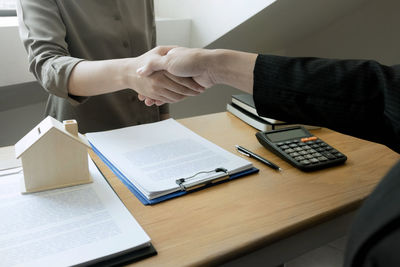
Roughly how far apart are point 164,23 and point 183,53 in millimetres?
988

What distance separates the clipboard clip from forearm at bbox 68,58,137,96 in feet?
1.28

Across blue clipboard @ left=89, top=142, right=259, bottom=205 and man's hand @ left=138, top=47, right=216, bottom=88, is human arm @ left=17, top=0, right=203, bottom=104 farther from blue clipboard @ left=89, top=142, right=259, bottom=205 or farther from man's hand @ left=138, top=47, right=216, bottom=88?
blue clipboard @ left=89, top=142, right=259, bottom=205

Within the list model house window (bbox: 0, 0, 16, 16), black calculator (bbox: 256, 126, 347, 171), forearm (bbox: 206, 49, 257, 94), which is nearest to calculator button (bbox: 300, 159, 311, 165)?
black calculator (bbox: 256, 126, 347, 171)

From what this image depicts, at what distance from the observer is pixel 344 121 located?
0.74 meters

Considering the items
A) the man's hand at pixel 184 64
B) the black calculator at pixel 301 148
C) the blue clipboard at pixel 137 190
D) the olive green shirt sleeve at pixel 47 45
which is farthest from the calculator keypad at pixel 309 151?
the olive green shirt sleeve at pixel 47 45

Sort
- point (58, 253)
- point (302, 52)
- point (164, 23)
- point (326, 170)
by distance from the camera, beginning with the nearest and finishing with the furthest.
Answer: point (58, 253), point (326, 170), point (164, 23), point (302, 52)

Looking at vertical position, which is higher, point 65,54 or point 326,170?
point 65,54

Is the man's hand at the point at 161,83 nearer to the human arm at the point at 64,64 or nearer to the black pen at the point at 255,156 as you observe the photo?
the human arm at the point at 64,64

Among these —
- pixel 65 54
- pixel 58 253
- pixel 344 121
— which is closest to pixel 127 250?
pixel 58 253

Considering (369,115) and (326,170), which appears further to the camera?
(326,170)

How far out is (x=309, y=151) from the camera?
97 centimetres

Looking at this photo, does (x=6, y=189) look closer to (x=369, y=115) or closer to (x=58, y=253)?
(x=58, y=253)

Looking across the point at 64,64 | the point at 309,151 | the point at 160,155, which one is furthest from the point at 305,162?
the point at 64,64

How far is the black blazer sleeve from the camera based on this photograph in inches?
27.2
